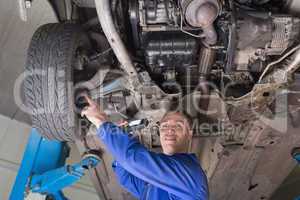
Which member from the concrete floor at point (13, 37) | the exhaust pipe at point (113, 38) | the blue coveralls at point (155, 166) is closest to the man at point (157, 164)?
the blue coveralls at point (155, 166)

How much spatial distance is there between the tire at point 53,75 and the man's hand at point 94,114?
0.23 ft

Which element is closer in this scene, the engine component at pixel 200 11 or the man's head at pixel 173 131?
the engine component at pixel 200 11

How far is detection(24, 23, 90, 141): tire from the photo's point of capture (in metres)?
1.63

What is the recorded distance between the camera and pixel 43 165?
2240 millimetres

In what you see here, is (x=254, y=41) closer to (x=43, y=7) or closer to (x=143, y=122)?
(x=143, y=122)

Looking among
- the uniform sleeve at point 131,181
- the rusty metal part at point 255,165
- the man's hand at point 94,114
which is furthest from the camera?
the rusty metal part at point 255,165

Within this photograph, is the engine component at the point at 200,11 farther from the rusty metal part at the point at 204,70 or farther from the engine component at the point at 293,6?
the engine component at the point at 293,6

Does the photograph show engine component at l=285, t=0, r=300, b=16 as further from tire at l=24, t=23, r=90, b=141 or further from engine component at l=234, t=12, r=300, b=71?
tire at l=24, t=23, r=90, b=141

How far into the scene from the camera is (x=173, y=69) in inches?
68.9

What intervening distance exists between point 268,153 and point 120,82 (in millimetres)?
1045

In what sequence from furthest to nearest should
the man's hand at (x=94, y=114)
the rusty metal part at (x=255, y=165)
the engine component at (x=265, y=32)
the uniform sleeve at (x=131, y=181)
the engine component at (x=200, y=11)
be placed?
the rusty metal part at (x=255, y=165) → the uniform sleeve at (x=131, y=181) → the man's hand at (x=94, y=114) → the engine component at (x=265, y=32) → the engine component at (x=200, y=11)

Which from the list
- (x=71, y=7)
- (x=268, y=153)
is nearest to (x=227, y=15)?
(x=71, y=7)

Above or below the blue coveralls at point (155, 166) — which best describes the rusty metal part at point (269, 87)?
above

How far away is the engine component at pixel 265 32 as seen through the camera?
1.50m
